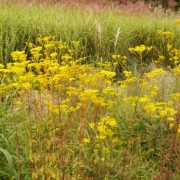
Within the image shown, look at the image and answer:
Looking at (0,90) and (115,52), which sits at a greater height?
(0,90)

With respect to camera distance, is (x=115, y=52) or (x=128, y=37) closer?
(x=115, y=52)

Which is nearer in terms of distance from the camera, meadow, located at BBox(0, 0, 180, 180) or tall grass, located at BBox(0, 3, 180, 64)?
meadow, located at BBox(0, 0, 180, 180)

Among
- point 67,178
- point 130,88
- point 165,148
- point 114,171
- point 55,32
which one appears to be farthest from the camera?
point 55,32

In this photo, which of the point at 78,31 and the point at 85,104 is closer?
the point at 85,104

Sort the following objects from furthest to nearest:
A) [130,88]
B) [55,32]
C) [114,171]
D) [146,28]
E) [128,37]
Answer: [146,28] → [128,37] → [55,32] → [130,88] → [114,171]

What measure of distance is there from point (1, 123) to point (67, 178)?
2.68 feet

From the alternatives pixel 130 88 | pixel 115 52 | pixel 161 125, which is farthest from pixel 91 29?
pixel 161 125

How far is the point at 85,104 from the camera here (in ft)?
9.92

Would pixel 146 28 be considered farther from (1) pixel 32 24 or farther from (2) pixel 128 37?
(1) pixel 32 24

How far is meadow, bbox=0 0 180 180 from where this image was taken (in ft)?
9.25

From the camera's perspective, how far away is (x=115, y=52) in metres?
6.84

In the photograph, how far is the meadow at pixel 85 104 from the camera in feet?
9.25

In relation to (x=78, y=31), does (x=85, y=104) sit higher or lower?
higher

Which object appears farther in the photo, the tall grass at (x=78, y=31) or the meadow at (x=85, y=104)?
the tall grass at (x=78, y=31)
